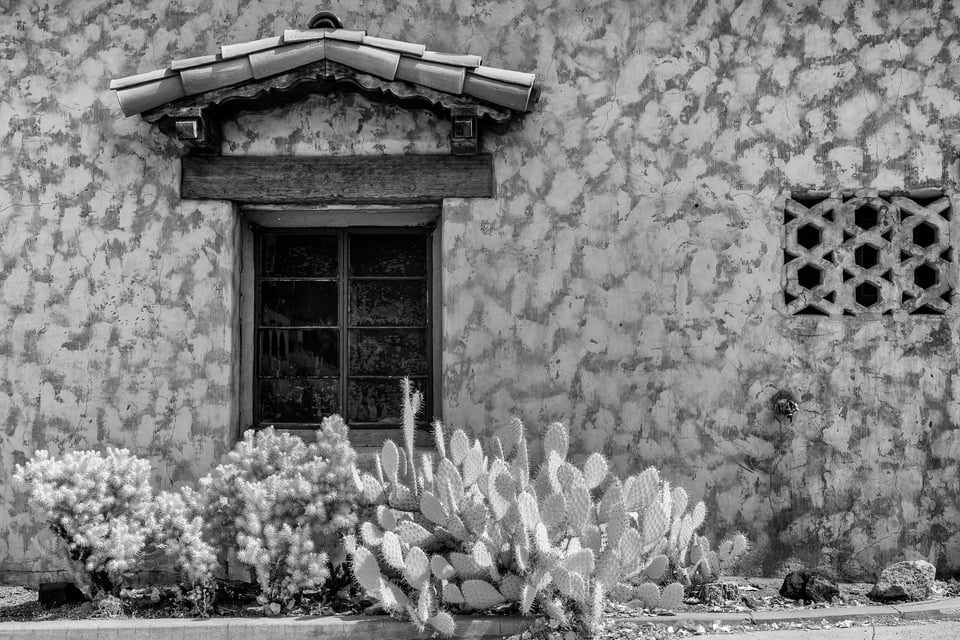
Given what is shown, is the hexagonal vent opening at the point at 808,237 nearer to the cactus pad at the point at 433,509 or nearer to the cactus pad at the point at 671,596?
the cactus pad at the point at 671,596

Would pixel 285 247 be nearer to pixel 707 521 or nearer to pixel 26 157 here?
pixel 26 157

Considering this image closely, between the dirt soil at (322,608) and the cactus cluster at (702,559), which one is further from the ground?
the cactus cluster at (702,559)

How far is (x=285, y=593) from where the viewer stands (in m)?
4.91

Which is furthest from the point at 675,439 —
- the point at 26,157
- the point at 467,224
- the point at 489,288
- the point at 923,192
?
the point at 26,157

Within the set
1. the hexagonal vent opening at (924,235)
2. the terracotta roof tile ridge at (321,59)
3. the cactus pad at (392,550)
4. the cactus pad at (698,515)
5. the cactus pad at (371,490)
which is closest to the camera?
the cactus pad at (392,550)

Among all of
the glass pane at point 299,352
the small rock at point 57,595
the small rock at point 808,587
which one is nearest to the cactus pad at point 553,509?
the small rock at point 808,587

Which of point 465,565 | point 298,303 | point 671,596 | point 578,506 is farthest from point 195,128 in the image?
point 671,596

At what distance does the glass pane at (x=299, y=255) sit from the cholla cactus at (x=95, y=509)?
1.66 m

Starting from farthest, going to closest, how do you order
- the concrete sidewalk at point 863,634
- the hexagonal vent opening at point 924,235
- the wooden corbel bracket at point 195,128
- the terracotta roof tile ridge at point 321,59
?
the hexagonal vent opening at point 924,235, the wooden corbel bracket at point 195,128, the terracotta roof tile ridge at point 321,59, the concrete sidewalk at point 863,634

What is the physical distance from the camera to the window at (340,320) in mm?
6180

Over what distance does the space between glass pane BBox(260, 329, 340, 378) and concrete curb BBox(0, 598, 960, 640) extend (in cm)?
182

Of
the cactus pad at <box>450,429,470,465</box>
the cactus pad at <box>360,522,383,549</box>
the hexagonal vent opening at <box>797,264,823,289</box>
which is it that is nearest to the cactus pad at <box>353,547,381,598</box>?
the cactus pad at <box>360,522,383,549</box>

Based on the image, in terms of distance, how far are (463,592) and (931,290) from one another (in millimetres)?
3682

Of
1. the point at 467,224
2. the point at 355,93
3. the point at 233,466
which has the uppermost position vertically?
the point at 355,93
